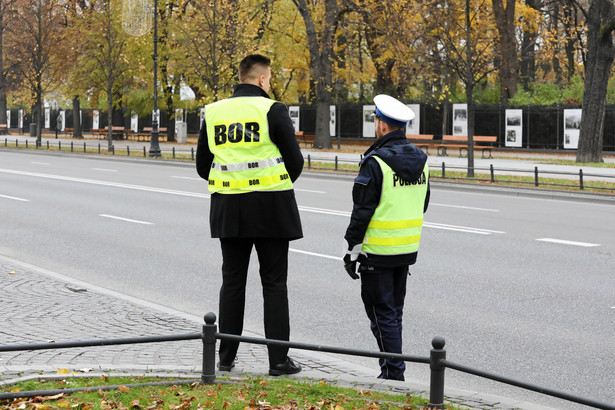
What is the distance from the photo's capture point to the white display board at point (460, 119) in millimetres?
44125

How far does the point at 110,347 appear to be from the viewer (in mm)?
7059

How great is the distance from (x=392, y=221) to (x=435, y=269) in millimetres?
5581

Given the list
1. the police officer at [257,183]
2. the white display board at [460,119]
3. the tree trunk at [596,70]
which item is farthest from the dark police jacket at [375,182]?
the white display board at [460,119]

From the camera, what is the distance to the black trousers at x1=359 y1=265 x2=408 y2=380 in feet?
18.7

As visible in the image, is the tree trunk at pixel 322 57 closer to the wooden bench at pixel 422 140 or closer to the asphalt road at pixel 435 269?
the wooden bench at pixel 422 140

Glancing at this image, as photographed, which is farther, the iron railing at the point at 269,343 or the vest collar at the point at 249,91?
the vest collar at the point at 249,91

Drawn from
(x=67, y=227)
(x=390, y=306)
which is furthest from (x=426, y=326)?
(x=67, y=227)

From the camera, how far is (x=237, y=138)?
567 centimetres

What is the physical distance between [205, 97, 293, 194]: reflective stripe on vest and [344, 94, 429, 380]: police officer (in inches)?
20.8

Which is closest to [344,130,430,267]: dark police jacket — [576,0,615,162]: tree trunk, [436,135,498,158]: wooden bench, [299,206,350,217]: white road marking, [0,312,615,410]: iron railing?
[0,312,615,410]: iron railing

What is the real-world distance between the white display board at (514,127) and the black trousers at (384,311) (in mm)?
37514

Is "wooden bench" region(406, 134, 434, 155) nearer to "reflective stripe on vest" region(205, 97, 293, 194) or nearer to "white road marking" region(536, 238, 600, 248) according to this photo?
"white road marking" region(536, 238, 600, 248)

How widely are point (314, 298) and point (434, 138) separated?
3831 cm

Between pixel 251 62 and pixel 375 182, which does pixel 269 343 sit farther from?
pixel 251 62
